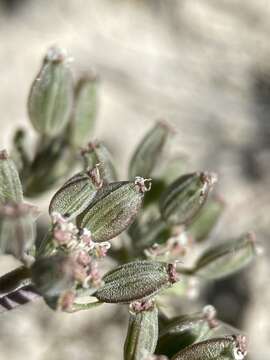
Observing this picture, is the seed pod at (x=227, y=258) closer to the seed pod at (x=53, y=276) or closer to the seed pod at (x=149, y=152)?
the seed pod at (x=149, y=152)

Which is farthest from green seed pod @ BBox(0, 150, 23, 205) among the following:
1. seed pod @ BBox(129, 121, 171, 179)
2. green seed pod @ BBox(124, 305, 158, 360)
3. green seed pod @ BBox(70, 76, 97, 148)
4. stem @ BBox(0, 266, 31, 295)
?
green seed pod @ BBox(70, 76, 97, 148)

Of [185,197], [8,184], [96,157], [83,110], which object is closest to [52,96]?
[83,110]

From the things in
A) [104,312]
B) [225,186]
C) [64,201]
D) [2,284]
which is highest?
[64,201]

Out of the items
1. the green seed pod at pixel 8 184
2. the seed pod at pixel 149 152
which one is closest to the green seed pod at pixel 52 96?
the seed pod at pixel 149 152

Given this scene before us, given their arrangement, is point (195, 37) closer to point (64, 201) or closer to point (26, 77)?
point (26, 77)

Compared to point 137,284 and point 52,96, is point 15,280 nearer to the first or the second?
point 137,284

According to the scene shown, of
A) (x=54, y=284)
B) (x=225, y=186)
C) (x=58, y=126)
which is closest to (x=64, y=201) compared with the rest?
(x=54, y=284)
